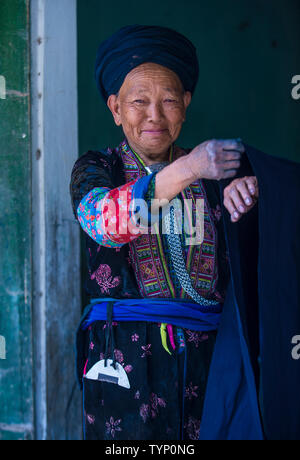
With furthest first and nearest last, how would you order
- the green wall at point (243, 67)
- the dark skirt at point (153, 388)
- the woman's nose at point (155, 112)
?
the green wall at point (243, 67)
the woman's nose at point (155, 112)
the dark skirt at point (153, 388)

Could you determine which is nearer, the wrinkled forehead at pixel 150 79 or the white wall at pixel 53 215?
the wrinkled forehead at pixel 150 79

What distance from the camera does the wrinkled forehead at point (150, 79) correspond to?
1647 mm

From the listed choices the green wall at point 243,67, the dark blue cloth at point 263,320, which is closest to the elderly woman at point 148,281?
the dark blue cloth at point 263,320

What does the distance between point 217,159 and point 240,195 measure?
0.13m

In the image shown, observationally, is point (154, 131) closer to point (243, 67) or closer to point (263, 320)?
point (263, 320)

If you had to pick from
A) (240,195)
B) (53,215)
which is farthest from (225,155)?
(53,215)

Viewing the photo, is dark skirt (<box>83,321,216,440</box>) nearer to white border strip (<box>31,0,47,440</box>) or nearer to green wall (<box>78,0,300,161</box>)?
white border strip (<box>31,0,47,440</box>)

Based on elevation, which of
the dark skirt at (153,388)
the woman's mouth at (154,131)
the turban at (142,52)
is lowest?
the dark skirt at (153,388)

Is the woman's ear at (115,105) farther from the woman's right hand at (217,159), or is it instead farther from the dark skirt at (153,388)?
the dark skirt at (153,388)

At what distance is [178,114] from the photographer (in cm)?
169

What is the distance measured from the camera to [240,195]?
1.26m

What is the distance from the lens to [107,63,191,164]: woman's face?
1.65m

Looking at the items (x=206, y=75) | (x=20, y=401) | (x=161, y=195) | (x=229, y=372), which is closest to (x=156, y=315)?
(x=229, y=372)

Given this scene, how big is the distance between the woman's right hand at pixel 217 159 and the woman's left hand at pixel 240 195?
0.07 metres
